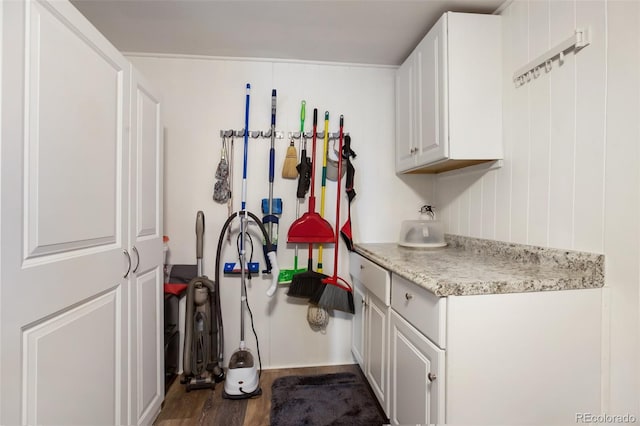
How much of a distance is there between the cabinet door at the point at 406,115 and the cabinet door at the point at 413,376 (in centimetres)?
100

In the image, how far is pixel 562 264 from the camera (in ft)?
3.50

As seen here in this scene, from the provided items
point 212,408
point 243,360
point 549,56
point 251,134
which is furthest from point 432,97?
point 212,408

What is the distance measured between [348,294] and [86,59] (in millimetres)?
1635

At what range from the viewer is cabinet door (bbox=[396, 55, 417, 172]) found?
1.68 m

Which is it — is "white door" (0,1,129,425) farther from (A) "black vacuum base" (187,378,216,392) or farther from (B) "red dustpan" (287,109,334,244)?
(B) "red dustpan" (287,109,334,244)

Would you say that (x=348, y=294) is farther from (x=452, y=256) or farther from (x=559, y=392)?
(x=559, y=392)

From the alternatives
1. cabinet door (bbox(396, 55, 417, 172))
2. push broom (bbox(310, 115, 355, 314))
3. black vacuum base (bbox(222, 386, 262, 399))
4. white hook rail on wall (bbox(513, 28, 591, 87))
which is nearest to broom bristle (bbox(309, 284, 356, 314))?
push broom (bbox(310, 115, 355, 314))

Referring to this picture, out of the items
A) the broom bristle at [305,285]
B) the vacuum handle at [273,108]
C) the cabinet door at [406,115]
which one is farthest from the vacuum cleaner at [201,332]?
the cabinet door at [406,115]

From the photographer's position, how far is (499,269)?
1095 mm

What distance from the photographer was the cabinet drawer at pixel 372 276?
1.29 meters

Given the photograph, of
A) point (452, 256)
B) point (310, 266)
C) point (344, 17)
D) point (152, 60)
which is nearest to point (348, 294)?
point (310, 266)

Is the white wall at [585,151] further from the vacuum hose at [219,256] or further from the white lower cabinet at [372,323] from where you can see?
the vacuum hose at [219,256]

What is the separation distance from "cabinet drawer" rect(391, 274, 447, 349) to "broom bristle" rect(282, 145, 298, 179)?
3.16 feet

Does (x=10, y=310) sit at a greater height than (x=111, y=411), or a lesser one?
greater
